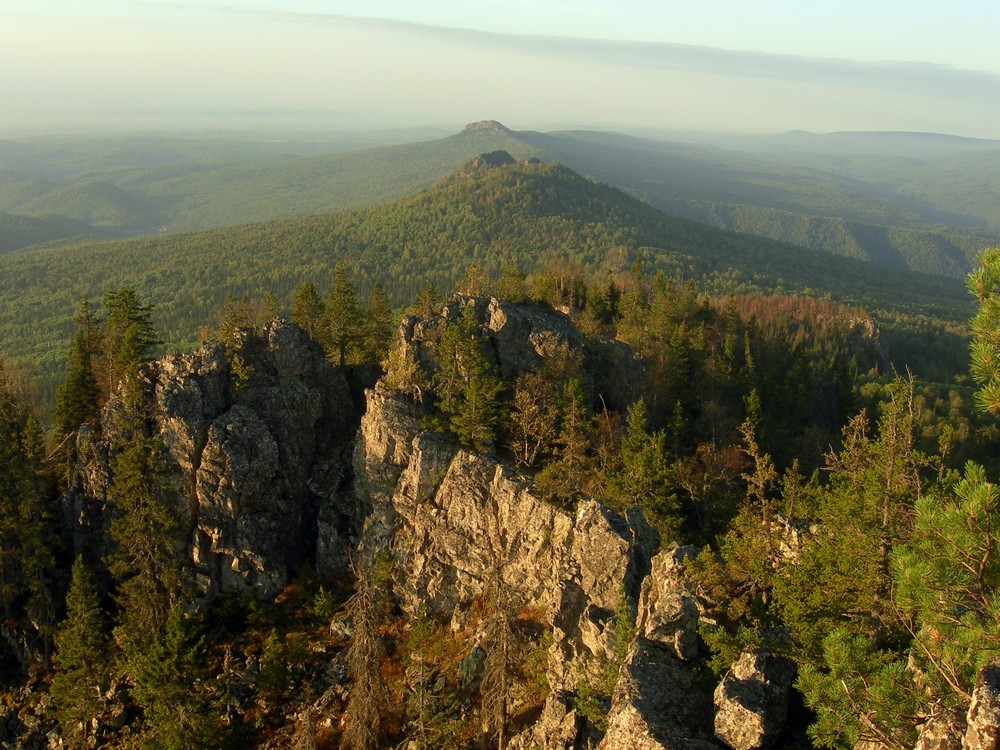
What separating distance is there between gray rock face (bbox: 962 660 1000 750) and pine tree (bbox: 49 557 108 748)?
33.6 metres

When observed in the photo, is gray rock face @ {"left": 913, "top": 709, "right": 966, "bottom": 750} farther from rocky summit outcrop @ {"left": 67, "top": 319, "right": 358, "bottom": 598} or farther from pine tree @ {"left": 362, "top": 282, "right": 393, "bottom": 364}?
pine tree @ {"left": 362, "top": 282, "right": 393, "bottom": 364}

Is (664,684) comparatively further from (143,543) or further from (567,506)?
(143,543)

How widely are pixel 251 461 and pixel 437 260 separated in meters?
Answer: 120

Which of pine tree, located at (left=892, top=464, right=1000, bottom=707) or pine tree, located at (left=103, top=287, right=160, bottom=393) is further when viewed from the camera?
pine tree, located at (left=103, top=287, right=160, bottom=393)

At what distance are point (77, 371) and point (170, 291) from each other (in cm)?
10007

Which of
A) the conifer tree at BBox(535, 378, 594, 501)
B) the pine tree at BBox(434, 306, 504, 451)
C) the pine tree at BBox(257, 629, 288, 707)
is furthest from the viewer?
the pine tree at BBox(434, 306, 504, 451)

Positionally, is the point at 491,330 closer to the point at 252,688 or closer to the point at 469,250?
the point at 252,688

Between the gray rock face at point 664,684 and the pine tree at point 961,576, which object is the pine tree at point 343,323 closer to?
the gray rock face at point 664,684

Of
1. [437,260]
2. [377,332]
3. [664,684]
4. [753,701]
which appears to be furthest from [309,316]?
[437,260]

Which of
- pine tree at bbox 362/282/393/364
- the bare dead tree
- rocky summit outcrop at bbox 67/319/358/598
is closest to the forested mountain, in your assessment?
pine tree at bbox 362/282/393/364

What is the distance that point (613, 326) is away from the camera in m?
58.0

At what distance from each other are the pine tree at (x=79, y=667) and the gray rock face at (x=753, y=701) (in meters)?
27.7

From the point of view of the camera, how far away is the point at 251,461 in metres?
36.2

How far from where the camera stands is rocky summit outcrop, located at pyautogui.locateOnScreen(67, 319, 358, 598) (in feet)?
117
